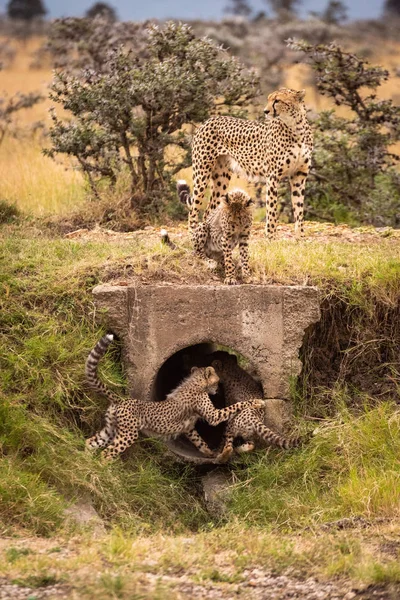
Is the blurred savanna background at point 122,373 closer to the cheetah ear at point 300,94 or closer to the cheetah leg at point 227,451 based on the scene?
the cheetah leg at point 227,451

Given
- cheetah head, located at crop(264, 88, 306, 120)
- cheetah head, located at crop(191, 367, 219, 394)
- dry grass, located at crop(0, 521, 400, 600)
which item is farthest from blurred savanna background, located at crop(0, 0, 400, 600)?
cheetah head, located at crop(264, 88, 306, 120)

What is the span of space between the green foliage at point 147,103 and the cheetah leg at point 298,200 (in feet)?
5.64

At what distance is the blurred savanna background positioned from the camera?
5.47 metres

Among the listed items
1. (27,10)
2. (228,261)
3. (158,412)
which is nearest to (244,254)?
(228,261)

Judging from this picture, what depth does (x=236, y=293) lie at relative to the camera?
25.8ft

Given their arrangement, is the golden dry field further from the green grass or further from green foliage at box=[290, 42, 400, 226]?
the green grass

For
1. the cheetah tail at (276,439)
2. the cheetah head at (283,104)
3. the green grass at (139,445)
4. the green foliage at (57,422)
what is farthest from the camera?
the cheetah head at (283,104)

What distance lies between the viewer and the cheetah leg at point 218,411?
796cm

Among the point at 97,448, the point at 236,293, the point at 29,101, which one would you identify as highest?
the point at 29,101

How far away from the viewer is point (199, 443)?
324 inches

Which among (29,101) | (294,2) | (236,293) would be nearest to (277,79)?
(29,101)

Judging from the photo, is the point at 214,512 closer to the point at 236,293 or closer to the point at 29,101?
the point at 236,293

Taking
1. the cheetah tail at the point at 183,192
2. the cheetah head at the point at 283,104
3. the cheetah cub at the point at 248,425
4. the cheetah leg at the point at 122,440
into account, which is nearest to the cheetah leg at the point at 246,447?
the cheetah cub at the point at 248,425

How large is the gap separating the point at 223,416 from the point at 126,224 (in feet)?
12.2
